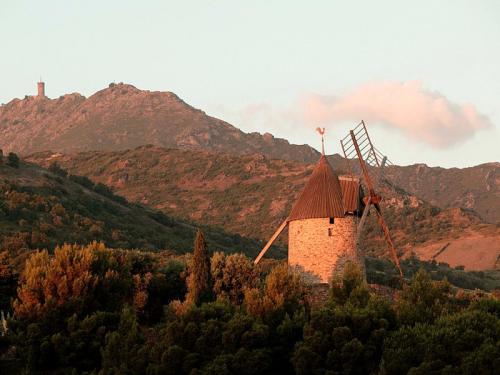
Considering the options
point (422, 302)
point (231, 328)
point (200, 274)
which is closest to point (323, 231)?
point (422, 302)

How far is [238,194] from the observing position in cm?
14225

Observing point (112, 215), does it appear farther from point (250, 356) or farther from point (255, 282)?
point (250, 356)

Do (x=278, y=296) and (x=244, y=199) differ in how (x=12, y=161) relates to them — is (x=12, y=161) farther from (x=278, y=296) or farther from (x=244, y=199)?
(x=244, y=199)

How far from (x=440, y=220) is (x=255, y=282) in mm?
84459

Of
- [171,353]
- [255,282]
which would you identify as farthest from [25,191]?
[171,353]

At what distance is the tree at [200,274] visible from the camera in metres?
40.7

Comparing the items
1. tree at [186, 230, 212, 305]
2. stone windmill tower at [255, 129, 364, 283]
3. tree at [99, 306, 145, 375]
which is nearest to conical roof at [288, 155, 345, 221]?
stone windmill tower at [255, 129, 364, 283]

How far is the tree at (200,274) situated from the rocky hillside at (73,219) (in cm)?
2092

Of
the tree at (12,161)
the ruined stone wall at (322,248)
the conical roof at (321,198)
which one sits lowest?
the ruined stone wall at (322,248)

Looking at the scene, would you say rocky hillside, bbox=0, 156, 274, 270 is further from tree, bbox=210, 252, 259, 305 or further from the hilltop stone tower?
the hilltop stone tower

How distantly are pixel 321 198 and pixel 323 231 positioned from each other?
6.51 feet

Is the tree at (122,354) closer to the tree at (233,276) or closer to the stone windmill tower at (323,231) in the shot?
the tree at (233,276)

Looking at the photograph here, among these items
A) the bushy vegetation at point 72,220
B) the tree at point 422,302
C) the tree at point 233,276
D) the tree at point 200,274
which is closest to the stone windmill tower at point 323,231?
the tree at point 233,276

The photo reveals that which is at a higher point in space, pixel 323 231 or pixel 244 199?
pixel 244 199
